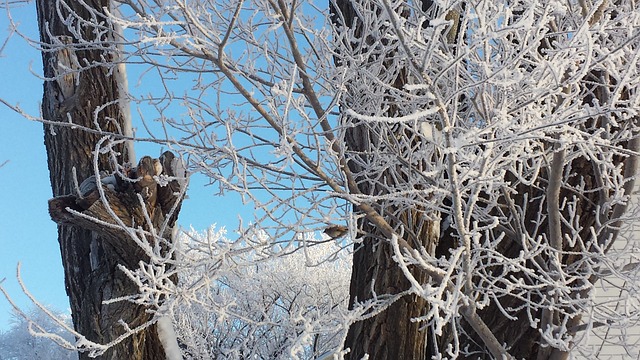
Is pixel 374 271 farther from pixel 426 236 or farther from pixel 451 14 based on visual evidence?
pixel 451 14

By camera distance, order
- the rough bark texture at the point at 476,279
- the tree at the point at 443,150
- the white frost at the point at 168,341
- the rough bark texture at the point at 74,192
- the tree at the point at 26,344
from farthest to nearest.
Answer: the tree at the point at 26,344 < the white frost at the point at 168,341 < the rough bark texture at the point at 74,192 < the rough bark texture at the point at 476,279 < the tree at the point at 443,150

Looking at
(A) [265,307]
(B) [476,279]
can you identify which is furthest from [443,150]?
(A) [265,307]

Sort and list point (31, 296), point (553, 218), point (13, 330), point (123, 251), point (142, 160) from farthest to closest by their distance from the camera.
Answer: point (13, 330) → point (123, 251) → point (142, 160) → point (553, 218) → point (31, 296)

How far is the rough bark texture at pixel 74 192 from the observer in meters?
3.88

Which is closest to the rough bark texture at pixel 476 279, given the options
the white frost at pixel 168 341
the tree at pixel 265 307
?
the white frost at pixel 168 341

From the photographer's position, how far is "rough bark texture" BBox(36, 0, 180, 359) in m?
3.88

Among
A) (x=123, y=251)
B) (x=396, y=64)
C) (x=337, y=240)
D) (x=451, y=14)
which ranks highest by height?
(x=451, y=14)

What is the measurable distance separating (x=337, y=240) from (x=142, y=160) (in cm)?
121

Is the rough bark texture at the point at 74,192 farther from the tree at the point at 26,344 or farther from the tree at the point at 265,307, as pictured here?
the tree at the point at 26,344

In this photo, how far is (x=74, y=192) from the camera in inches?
158

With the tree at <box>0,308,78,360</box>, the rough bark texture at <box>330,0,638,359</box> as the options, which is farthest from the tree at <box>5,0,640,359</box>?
the tree at <box>0,308,78,360</box>

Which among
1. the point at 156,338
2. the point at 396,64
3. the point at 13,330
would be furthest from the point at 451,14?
the point at 13,330

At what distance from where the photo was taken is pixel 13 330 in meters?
12.9

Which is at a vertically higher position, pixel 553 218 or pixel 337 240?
pixel 337 240
